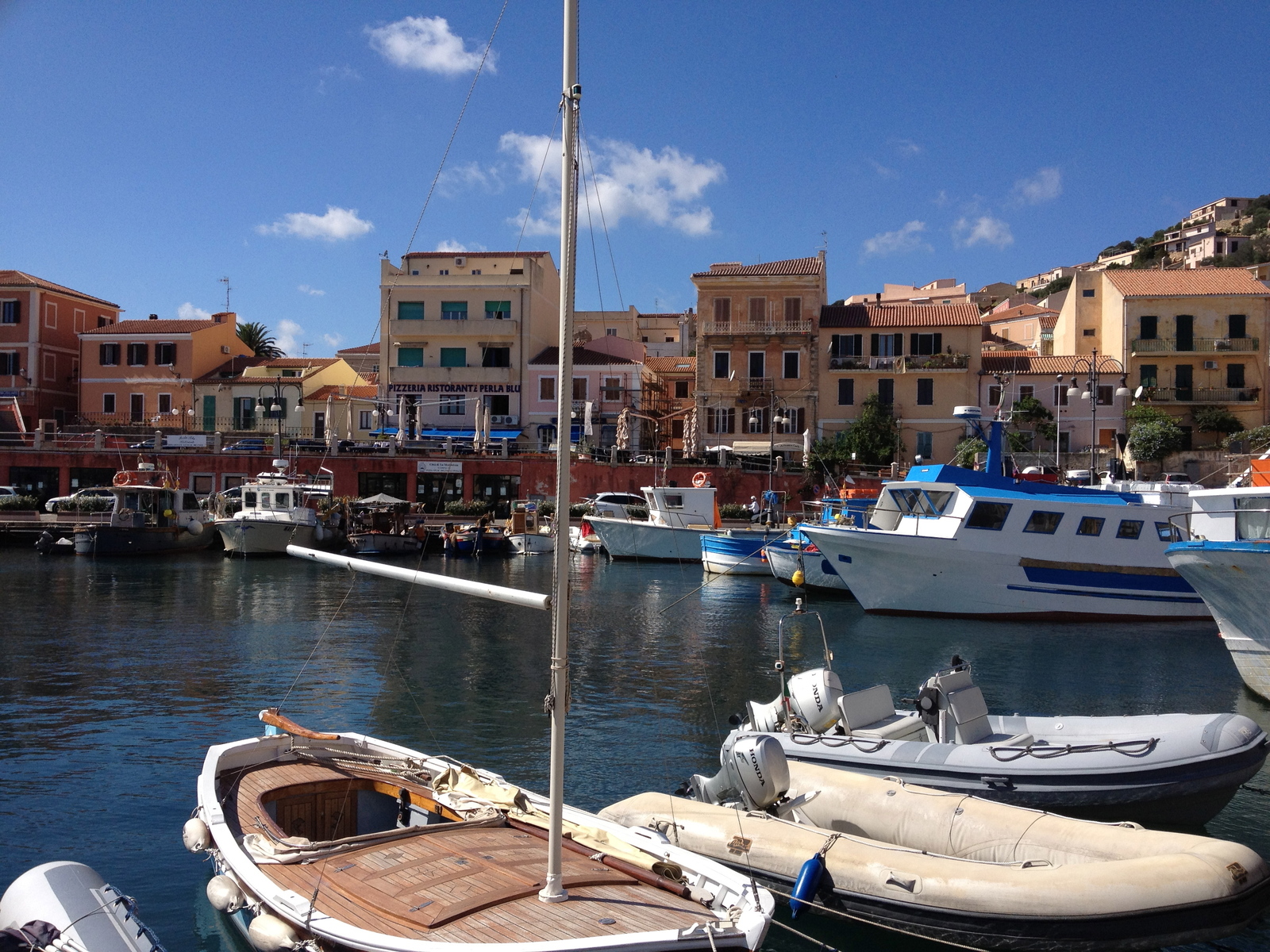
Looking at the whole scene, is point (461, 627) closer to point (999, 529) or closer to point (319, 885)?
point (999, 529)

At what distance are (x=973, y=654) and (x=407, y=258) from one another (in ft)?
166

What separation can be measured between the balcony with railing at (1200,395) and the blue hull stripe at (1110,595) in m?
27.3

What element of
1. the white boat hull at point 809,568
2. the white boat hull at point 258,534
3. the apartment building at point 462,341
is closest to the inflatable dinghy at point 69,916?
the white boat hull at point 809,568

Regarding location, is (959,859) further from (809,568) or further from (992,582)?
(809,568)

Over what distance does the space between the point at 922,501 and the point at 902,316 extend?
3096cm

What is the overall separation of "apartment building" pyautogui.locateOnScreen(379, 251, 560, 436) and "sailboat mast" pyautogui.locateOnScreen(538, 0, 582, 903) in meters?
54.9

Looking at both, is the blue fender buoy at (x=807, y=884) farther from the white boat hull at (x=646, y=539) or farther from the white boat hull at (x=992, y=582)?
the white boat hull at (x=646, y=539)

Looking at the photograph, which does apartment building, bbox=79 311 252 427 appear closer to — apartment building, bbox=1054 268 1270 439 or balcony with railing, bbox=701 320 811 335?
balcony with railing, bbox=701 320 811 335

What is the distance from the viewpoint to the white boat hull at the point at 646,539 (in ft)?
147

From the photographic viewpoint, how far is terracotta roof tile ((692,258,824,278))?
57.4 meters

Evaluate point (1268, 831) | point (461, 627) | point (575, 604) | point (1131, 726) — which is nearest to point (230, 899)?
point (1131, 726)

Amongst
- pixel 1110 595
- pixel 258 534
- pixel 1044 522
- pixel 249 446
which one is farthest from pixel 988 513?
pixel 249 446

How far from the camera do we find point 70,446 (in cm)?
5594

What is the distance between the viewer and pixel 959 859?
→ 31.3 ft
